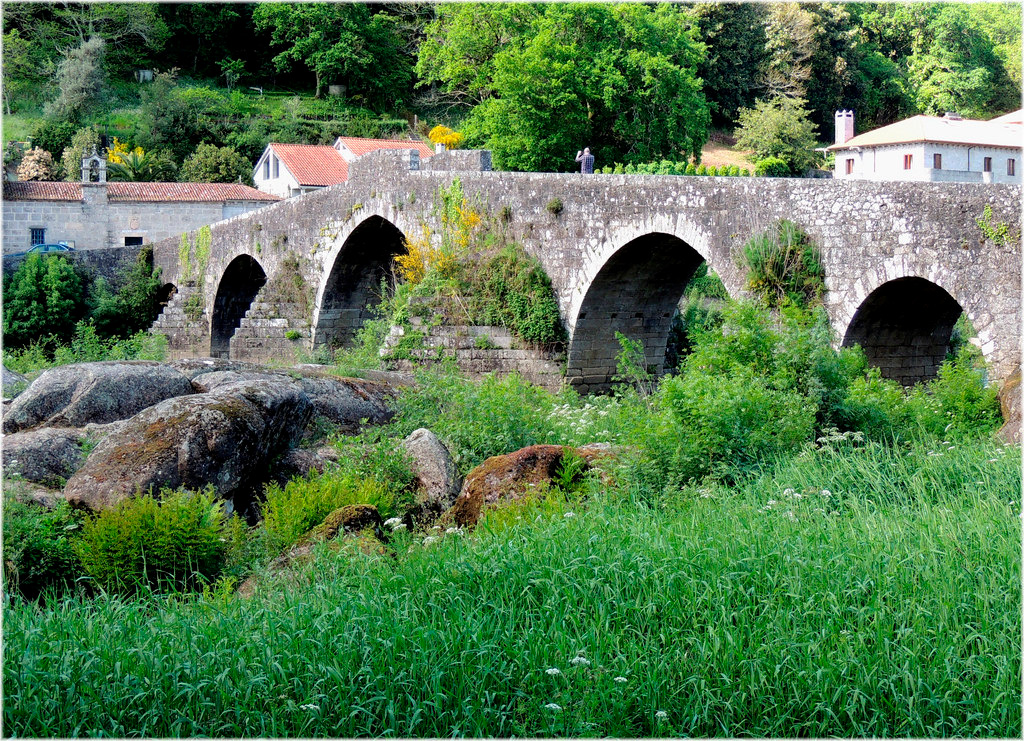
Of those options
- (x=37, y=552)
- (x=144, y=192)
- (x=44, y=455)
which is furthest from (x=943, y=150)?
(x=37, y=552)

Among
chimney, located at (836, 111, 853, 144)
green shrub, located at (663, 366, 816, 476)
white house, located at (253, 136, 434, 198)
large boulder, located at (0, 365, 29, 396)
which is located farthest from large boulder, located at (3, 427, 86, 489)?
chimney, located at (836, 111, 853, 144)

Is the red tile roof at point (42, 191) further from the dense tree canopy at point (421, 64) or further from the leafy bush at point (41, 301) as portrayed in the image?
the leafy bush at point (41, 301)

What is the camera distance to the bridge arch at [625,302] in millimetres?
14516

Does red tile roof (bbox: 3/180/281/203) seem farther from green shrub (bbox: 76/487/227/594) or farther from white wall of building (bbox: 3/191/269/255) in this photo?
green shrub (bbox: 76/487/227/594)

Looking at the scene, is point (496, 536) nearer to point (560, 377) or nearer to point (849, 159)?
point (560, 377)

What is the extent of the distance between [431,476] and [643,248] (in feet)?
23.0

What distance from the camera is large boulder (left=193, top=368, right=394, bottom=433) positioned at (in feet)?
33.8

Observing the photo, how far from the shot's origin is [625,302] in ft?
50.7

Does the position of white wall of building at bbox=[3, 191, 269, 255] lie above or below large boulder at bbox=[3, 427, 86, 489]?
above

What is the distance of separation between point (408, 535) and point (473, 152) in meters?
11.9

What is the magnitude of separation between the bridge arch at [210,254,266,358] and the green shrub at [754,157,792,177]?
745 inches

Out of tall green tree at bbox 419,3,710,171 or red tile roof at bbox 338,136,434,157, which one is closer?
tall green tree at bbox 419,3,710,171

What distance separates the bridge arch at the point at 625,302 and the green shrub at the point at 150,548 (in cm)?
859

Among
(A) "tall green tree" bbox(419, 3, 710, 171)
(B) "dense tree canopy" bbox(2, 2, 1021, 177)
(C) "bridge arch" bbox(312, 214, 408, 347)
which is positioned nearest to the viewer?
(C) "bridge arch" bbox(312, 214, 408, 347)
